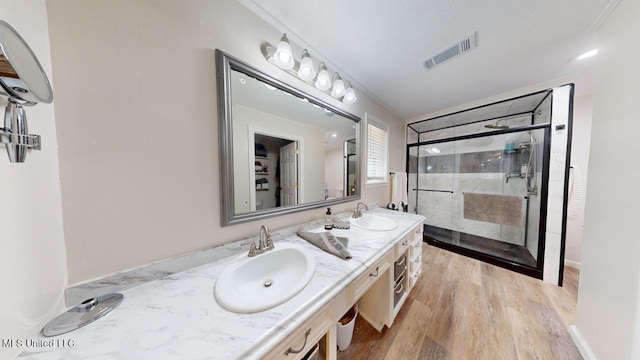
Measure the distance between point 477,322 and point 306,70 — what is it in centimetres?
230

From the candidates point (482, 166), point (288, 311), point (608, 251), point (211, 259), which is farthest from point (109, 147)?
point (482, 166)

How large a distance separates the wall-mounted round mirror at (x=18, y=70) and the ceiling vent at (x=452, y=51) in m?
2.03

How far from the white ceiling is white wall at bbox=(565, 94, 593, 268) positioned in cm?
29

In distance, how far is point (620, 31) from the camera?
93cm

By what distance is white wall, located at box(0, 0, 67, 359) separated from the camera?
40cm

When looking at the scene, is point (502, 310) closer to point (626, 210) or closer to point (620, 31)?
point (626, 210)

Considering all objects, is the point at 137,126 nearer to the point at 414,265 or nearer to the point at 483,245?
the point at 414,265

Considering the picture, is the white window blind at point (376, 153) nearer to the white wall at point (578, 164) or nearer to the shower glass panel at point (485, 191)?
the shower glass panel at point (485, 191)

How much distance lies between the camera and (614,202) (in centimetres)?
93

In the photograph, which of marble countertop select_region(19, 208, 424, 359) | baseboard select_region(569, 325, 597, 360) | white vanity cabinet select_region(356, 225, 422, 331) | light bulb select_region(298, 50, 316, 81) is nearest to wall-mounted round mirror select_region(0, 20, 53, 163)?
marble countertop select_region(19, 208, 424, 359)

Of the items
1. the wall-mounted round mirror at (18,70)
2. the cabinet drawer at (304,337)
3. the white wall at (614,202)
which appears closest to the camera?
the wall-mounted round mirror at (18,70)

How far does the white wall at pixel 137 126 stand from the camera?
22.6 inches

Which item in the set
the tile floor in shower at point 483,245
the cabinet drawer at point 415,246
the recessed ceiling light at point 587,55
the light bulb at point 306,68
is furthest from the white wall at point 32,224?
the tile floor in shower at point 483,245

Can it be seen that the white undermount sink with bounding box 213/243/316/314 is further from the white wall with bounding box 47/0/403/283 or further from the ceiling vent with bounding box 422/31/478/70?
the ceiling vent with bounding box 422/31/478/70
